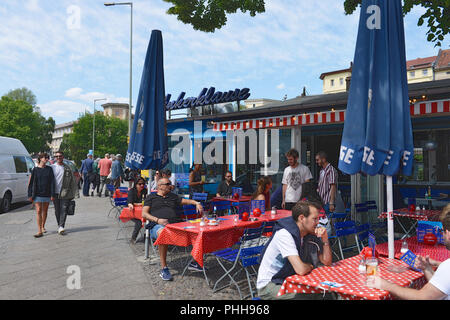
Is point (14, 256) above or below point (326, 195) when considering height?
below

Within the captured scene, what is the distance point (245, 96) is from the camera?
16.9 meters

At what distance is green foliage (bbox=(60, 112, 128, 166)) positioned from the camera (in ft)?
200

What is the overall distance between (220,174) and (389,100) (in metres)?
11.1

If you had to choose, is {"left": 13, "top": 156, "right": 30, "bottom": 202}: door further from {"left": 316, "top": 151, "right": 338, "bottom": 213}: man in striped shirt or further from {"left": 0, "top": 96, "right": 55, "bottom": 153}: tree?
{"left": 0, "top": 96, "right": 55, "bottom": 153}: tree

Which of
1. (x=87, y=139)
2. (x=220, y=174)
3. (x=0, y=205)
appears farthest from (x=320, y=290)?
(x=87, y=139)

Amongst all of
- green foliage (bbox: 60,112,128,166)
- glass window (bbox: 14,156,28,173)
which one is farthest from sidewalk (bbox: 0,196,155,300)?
green foliage (bbox: 60,112,128,166)

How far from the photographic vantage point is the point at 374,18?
335cm

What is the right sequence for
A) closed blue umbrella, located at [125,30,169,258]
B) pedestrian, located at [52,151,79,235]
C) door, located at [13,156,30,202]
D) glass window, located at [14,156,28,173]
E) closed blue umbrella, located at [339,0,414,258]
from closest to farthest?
closed blue umbrella, located at [339,0,414,258] < closed blue umbrella, located at [125,30,169,258] < pedestrian, located at [52,151,79,235] < door, located at [13,156,30,202] < glass window, located at [14,156,28,173]

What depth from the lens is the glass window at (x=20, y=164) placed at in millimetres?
11531

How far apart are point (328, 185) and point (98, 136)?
202 ft

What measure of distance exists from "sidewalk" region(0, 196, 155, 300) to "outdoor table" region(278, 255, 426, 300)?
2.18 m

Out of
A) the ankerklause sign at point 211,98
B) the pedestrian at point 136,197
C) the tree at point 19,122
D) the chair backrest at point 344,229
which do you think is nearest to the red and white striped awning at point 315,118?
A: the chair backrest at point 344,229

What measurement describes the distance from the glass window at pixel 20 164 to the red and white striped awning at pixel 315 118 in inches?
262

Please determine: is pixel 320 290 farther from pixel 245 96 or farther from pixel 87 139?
pixel 87 139
